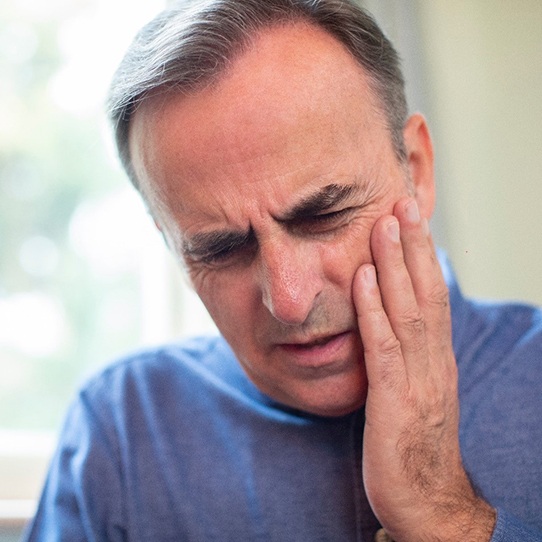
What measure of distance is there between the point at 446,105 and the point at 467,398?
2.54ft

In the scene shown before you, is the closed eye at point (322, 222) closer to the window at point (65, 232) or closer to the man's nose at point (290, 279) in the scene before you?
the man's nose at point (290, 279)

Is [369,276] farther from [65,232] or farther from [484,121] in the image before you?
[65,232]

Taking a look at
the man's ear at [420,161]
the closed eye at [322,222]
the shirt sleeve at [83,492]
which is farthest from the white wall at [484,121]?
the shirt sleeve at [83,492]

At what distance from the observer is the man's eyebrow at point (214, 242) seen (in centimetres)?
114

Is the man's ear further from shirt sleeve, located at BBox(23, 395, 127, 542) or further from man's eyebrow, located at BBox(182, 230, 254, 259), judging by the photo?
shirt sleeve, located at BBox(23, 395, 127, 542)

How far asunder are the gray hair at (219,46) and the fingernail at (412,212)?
0.37ft

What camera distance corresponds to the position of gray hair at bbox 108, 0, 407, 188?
1.13 metres

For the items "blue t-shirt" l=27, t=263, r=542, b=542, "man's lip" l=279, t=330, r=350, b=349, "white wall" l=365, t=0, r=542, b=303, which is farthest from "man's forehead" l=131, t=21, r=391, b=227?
"white wall" l=365, t=0, r=542, b=303

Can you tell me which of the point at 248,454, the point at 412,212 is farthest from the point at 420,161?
the point at 248,454

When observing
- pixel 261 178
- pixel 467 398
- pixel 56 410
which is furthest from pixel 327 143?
pixel 56 410

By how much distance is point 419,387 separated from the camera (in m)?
1.14

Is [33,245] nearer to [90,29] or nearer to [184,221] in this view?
[90,29]

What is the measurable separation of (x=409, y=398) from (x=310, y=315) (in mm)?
207

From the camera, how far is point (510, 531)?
1.05m
